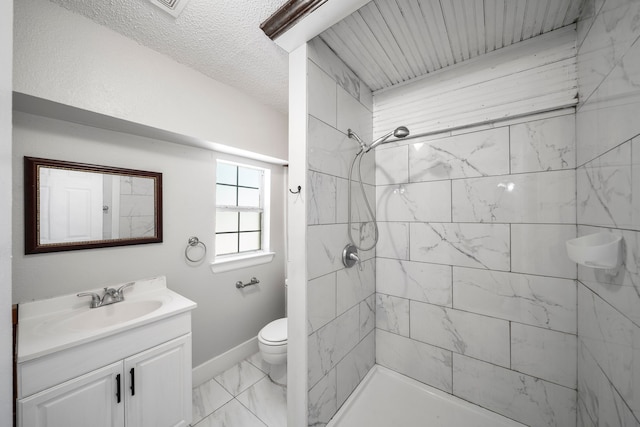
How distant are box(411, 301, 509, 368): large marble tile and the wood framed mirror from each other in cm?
194

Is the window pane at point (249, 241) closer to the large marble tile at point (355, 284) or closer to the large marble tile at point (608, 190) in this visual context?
the large marble tile at point (355, 284)

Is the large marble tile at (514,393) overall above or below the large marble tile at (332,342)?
below

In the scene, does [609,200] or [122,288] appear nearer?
[609,200]

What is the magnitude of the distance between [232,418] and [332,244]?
136 cm

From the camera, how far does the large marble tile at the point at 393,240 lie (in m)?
1.52

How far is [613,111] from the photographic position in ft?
2.35

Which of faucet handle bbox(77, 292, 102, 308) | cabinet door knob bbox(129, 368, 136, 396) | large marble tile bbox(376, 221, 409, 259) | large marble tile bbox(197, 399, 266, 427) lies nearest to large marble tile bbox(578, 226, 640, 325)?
large marble tile bbox(376, 221, 409, 259)

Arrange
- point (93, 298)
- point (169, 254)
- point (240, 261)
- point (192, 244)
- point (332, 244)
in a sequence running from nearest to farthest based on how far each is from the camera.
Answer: point (332, 244) → point (93, 298) → point (169, 254) → point (192, 244) → point (240, 261)

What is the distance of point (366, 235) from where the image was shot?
1525 mm

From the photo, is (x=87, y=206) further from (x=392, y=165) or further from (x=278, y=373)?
(x=392, y=165)

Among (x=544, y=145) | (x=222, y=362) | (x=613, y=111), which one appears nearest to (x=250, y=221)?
(x=222, y=362)

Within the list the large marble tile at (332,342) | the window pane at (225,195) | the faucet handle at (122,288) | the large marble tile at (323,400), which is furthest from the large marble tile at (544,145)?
the faucet handle at (122,288)

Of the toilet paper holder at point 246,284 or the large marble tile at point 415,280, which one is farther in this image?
the toilet paper holder at point 246,284

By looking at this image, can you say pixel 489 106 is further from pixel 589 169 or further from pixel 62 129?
pixel 62 129
